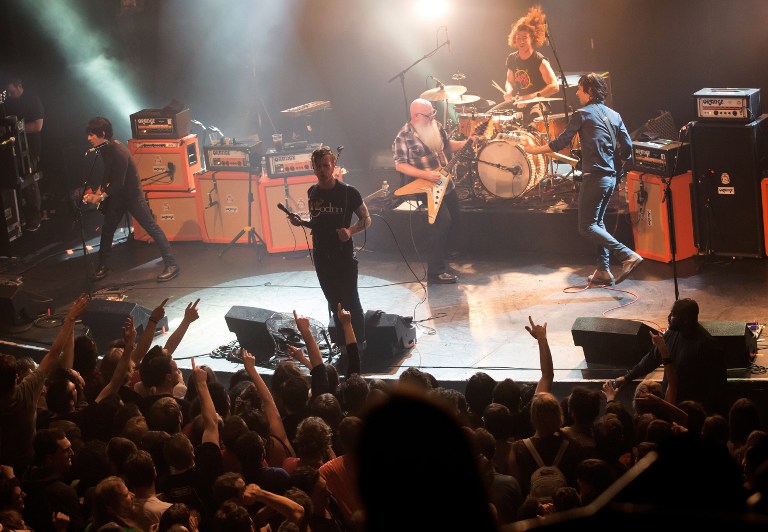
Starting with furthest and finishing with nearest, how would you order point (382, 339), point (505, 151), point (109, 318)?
1. point (505, 151)
2. point (109, 318)
3. point (382, 339)

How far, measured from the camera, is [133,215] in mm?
11188

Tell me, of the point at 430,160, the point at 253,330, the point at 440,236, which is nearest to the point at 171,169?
the point at 430,160

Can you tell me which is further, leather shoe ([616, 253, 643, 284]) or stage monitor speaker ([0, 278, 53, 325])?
stage monitor speaker ([0, 278, 53, 325])

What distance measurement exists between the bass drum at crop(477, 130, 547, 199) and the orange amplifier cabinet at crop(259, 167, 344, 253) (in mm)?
1852

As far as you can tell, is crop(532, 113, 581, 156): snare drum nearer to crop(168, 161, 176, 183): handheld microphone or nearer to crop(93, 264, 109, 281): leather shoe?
crop(168, 161, 176, 183): handheld microphone

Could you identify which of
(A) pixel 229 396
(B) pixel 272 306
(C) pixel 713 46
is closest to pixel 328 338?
(B) pixel 272 306

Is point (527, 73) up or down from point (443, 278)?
up

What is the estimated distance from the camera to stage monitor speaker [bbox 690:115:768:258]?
9.62m

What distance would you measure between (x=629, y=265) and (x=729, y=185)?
1.35 metres

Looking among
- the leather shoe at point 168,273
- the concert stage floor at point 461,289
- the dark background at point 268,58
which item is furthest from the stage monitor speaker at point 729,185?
the leather shoe at point 168,273

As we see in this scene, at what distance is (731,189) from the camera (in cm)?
976

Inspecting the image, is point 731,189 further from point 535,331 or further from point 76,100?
point 76,100

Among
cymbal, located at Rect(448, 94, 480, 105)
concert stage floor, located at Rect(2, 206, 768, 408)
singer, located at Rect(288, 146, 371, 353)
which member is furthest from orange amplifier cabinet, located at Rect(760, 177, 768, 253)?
singer, located at Rect(288, 146, 371, 353)

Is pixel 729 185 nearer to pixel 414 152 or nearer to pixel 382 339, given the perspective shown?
pixel 414 152
